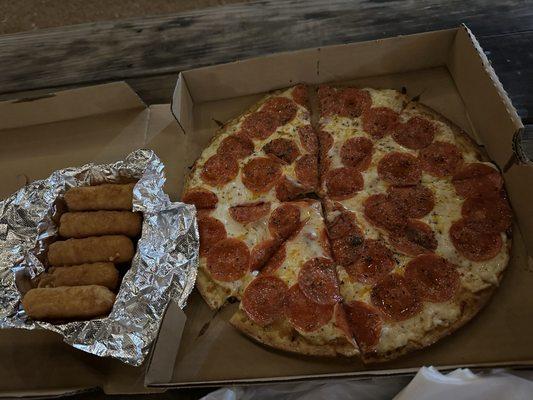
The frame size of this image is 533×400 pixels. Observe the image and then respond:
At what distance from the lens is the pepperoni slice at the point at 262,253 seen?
2.29 metres

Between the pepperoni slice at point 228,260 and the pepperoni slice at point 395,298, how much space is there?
0.65m

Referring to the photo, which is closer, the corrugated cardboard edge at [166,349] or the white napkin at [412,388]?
the white napkin at [412,388]

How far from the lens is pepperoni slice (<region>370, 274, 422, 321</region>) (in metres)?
2.01

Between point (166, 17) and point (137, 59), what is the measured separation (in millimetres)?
465

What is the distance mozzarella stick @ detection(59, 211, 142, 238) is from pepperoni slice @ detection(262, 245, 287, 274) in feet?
2.20

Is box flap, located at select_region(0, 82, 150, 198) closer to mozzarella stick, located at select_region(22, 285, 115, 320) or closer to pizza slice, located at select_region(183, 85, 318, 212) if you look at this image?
pizza slice, located at select_region(183, 85, 318, 212)

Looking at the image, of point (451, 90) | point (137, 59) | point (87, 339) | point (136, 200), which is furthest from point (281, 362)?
point (137, 59)

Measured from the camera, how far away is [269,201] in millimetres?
2488

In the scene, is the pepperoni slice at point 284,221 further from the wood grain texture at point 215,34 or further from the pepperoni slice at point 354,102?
the wood grain texture at point 215,34

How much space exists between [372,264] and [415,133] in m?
0.84

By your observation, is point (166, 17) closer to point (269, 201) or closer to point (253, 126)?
point (253, 126)

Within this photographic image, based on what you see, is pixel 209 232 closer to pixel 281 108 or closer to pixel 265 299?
pixel 265 299

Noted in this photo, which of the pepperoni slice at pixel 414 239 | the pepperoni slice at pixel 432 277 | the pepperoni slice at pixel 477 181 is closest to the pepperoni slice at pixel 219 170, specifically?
the pepperoni slice at pixel 414 239

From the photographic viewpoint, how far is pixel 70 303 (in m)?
2.00
